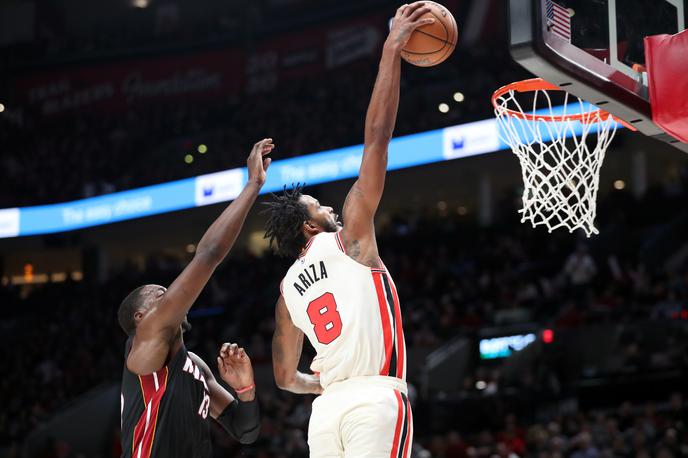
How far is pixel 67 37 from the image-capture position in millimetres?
25688

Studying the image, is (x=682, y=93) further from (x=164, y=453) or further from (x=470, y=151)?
(x=470, y=151)

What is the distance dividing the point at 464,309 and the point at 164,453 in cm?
1170

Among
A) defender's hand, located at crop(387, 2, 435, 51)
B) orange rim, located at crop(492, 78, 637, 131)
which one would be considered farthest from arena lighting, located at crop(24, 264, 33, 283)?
defender's hand, located at crop(387, 2, 435, 51)

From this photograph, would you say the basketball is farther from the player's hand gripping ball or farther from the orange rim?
the orange rim

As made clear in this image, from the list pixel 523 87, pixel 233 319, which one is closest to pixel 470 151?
pixel 233 319

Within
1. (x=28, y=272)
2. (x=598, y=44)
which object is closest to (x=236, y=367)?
(x=598, y=44)

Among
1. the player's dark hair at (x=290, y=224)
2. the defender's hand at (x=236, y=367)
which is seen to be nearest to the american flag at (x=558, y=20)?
the player's dark hair at (x=290, y=224)

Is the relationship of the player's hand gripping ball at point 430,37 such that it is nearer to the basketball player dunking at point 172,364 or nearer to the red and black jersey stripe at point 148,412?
the basketball player dunking at point 172,364

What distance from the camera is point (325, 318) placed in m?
3.75

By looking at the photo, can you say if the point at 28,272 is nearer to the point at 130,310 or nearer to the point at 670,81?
the point at 130,310

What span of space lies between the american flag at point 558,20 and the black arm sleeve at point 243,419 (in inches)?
78.6

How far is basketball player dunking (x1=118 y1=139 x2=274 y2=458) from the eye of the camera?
3.78 metres

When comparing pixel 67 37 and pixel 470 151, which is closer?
pixel 470 151

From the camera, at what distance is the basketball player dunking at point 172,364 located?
12.4 ft
